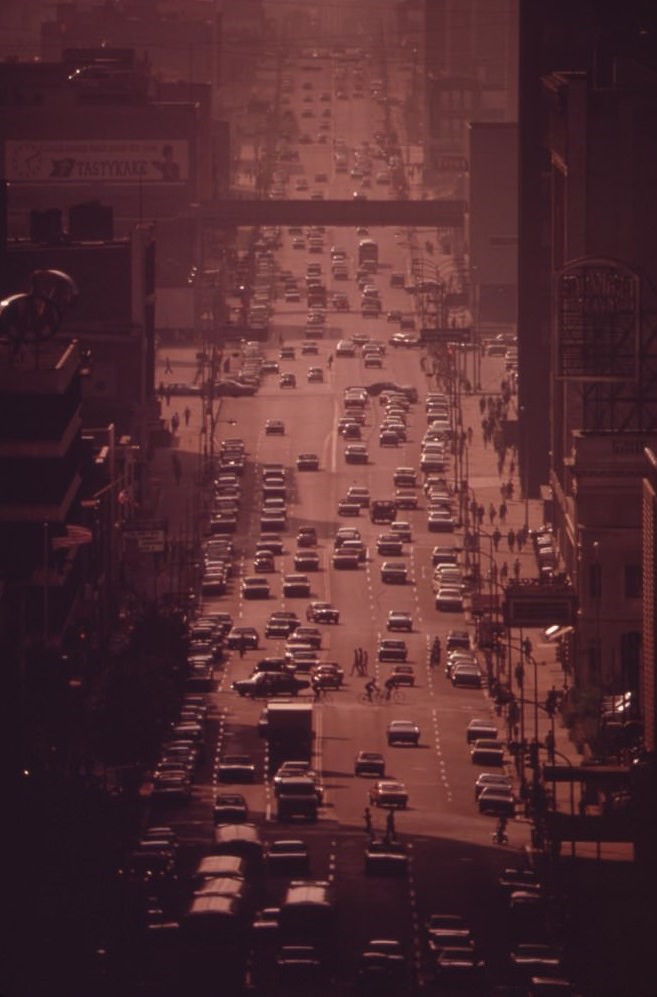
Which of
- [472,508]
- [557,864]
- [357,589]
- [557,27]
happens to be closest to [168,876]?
[557,864]

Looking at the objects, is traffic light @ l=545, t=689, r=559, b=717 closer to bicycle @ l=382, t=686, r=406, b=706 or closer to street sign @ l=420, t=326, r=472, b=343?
bicycle @ l=382, t=686, r=406, b=706

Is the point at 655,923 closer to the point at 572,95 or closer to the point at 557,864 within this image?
the point at 557,864

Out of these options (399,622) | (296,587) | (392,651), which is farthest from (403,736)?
(296,587)

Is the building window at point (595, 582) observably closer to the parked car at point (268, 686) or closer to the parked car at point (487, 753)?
the parked car at point (268, 686)

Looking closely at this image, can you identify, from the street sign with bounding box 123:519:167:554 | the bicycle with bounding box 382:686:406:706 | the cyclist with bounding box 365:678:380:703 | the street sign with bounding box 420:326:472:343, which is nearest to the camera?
the bicycle with bounding box 382:686:406:706

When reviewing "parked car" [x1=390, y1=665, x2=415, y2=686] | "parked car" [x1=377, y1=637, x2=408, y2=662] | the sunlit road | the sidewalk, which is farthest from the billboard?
"parked car" [x1=390, y1=665, x2=415, y2=686]

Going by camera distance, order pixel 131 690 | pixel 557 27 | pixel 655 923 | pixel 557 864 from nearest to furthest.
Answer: pixel 655 923, pixel 557 864, pixel 131 690, pixel 557 27
